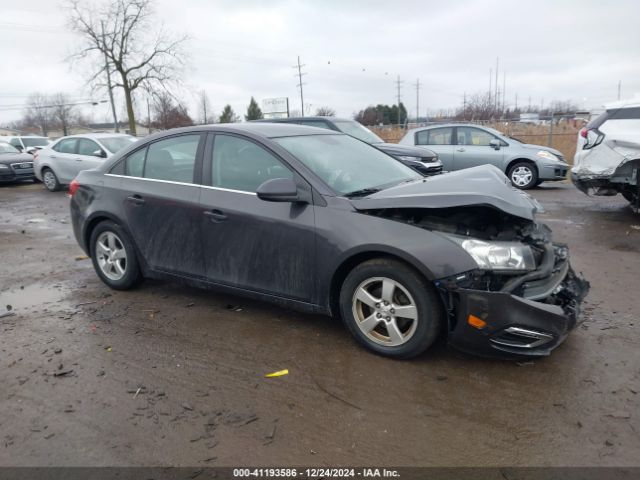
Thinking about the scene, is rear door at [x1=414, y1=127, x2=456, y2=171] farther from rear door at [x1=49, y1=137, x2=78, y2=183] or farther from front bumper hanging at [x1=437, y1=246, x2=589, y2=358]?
front bumper hanging at [x1=437, y1=246, x2=589, y2=358]

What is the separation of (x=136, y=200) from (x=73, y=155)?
32.7 feet

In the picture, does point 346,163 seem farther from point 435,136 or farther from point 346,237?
point 435,136

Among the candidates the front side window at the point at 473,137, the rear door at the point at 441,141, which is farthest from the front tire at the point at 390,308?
the front side window at the point at 473,137

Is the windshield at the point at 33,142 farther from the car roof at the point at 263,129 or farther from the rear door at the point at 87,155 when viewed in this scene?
the car roof at the point at 263,129

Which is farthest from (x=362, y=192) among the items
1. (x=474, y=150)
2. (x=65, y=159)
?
(x=65, y=159)

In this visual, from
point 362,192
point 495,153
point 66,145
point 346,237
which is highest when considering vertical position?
point 66,145

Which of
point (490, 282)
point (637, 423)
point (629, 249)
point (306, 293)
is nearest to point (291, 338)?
point (306, 293)

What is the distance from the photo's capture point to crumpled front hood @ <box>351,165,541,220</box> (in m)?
3.24

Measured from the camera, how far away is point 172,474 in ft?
8.02

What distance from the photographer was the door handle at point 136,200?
462 centimetres

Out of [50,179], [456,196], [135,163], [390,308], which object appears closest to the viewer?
[456,196]

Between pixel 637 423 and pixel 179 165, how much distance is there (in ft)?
12.5

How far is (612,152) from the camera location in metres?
7.70

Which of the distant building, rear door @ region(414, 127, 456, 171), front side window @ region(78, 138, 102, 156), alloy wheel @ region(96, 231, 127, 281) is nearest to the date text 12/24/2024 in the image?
alloy wheel @ region(96, 231, 127, 281)
